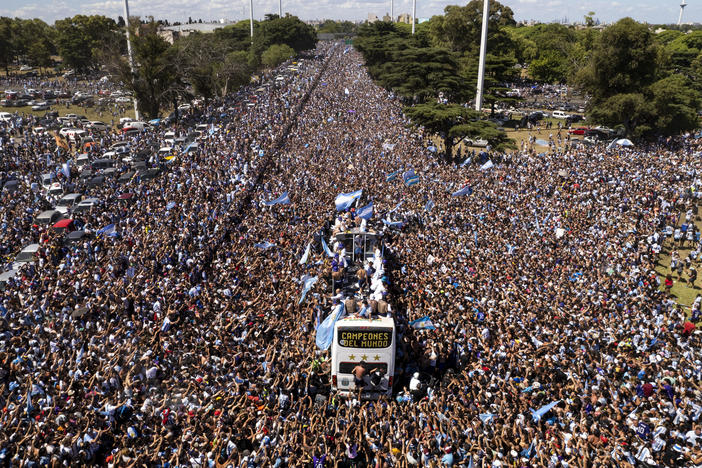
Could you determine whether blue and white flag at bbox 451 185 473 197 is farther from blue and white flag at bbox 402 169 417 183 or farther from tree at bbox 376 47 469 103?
tree at bbox 376 47 469 103

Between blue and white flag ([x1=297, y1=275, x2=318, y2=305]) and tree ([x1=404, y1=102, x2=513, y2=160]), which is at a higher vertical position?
tree ([x1=404, y1=102, x2=513, y2=160])

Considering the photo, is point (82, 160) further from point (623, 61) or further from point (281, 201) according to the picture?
point (623, 61)

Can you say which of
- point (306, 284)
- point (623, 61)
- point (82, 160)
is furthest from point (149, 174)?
point (623, 61)

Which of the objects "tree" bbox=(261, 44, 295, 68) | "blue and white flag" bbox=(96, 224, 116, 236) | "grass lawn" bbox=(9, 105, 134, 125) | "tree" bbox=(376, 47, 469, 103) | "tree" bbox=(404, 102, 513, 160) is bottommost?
"blue and white flag" bbox=(96, 224, 116, 236)

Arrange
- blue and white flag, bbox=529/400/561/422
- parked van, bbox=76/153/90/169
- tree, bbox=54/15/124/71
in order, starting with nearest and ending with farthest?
blue and white flag, bbox=529/400/561/422 < parked van, bbox=76/153/90/169 < tree, bbox=54/15/124/71

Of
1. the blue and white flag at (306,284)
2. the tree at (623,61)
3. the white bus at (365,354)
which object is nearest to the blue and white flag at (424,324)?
the white bus at (365,354)

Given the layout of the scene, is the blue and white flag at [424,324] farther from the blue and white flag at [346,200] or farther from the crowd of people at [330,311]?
the blue and white flag at [346,200]

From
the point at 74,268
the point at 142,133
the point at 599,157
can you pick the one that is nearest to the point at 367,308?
the point at 74,268

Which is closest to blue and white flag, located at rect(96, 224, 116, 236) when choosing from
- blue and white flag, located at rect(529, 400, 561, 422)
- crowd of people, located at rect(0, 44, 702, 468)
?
crowd of people, located at rect(0, 44, 702, 468)
